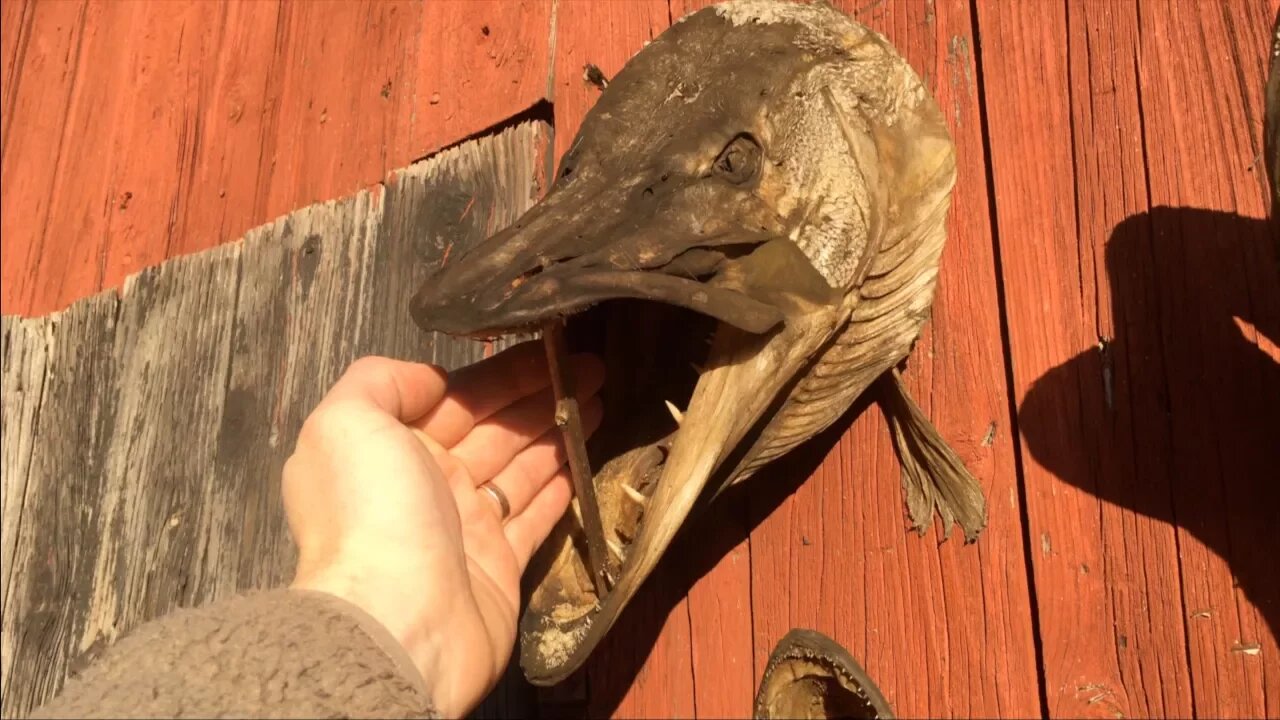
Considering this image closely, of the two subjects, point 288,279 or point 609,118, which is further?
point 288,279

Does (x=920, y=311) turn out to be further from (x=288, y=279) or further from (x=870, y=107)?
(x=288, y=279)

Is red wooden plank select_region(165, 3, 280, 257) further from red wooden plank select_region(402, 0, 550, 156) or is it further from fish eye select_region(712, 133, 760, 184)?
fish eye select_region(712, 133, 760, 184)

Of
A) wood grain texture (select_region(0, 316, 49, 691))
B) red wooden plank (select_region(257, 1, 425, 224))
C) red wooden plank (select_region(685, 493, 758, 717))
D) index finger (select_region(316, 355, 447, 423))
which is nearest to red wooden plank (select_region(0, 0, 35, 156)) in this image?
wood grain texture (select_region(0, 316, 49, 691))

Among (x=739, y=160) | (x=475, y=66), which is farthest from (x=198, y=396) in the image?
(x=739, y=160)

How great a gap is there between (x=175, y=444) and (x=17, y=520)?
2.78 ft

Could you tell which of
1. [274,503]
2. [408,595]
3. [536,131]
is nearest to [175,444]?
[274,503]

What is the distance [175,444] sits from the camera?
9.26ft

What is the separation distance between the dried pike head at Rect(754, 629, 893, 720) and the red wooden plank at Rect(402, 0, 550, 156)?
4.39ft

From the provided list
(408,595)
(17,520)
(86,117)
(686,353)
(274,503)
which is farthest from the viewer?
(86,117)

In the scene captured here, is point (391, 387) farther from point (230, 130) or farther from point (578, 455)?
point (230, 130)

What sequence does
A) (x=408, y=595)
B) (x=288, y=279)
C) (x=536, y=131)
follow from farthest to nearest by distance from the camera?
(x=288, y=279) → (x=536, y=131) → (x=408, y=595)

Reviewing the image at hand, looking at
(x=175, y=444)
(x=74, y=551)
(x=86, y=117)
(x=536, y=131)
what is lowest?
(x=74, y=551)

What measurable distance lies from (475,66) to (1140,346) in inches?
65.6

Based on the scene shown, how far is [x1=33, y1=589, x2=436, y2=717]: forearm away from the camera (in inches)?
43.5
